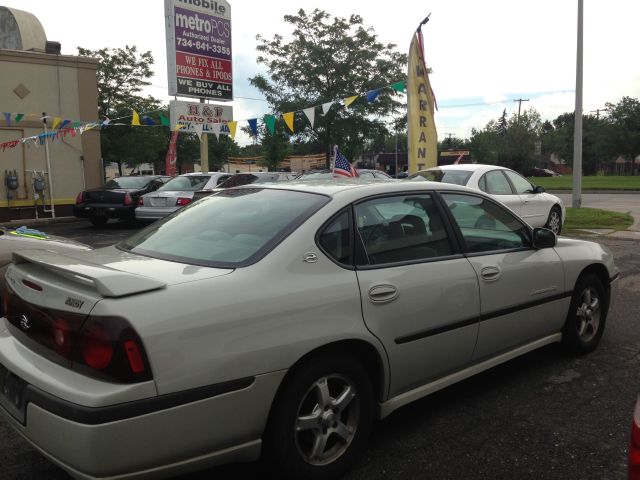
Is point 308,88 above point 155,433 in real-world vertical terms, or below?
above

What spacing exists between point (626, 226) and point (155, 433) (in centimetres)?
1306

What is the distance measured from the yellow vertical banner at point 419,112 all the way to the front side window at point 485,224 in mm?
8292

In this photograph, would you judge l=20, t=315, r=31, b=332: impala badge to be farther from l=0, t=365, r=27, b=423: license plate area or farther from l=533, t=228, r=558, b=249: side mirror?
l=533, t=228, r=558, b=249: side mirror

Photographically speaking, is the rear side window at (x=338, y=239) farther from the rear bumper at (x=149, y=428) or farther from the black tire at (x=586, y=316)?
the black tire at (x=586, y=316)

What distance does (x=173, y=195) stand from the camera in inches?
500

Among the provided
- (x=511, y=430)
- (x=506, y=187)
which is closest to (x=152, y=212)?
(x=506, y=187)

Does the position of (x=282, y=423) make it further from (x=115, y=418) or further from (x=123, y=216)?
(x=123, y=216)

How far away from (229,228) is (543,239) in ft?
7.26

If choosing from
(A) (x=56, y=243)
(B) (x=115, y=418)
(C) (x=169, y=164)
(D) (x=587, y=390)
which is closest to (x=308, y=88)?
(C) (x=169, y=164)

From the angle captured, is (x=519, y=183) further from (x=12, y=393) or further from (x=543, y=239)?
(x=12, y=393)

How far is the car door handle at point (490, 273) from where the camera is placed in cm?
341

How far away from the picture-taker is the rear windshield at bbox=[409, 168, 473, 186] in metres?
9.30

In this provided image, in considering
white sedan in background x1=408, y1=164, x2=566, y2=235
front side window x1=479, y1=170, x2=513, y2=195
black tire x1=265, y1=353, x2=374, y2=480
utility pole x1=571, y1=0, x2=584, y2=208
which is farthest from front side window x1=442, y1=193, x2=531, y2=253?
utility pole x1=571, y1=0, x2=584, y2=208

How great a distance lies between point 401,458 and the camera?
2.95 m
